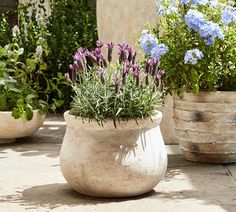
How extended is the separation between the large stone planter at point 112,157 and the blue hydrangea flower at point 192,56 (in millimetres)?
670

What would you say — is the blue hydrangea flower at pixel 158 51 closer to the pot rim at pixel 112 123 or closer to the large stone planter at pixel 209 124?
the large stone planter at pixel 209 124

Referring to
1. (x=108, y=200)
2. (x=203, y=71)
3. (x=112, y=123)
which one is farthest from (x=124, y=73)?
(x=203, y=71)

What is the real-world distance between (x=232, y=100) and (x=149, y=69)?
3.07 feet

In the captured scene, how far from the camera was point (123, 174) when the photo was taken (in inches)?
151

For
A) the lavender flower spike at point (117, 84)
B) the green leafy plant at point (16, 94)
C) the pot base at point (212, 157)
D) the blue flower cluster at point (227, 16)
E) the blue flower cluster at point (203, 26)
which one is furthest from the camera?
the green leafy plant at point (16, 94)

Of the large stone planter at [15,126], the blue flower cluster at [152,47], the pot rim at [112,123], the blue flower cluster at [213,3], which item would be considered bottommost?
the large stone planter at [15,126]

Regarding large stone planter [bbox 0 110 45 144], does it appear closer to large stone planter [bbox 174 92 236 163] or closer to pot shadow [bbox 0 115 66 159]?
pot shadow [bbox 0 115 66 159]

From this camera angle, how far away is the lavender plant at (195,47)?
460cm

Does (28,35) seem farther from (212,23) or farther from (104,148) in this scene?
(104,148)

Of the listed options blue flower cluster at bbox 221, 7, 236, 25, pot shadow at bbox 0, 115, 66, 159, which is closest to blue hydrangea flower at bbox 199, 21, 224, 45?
blue flower cluster at bbox 221, 7, 236, 25

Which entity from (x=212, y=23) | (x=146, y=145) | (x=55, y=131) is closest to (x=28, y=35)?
(x=55, y=131)

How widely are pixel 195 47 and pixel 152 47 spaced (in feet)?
1.00

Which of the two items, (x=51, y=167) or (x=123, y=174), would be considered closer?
(x=123, y=174)

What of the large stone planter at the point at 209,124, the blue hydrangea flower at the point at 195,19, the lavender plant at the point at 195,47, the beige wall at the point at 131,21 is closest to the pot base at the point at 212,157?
the large stone planter at the point at 209,124
